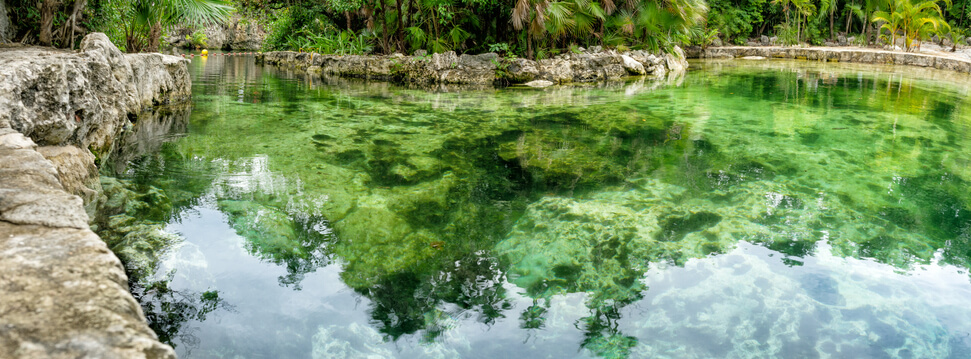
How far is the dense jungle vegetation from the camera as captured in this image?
7219 millimetres

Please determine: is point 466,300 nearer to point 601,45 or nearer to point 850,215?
point 850,215

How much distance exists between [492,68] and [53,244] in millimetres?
11940

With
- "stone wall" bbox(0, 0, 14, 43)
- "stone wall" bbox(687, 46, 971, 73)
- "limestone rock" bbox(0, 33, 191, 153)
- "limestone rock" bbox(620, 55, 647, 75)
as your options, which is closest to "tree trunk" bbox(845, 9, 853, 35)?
"stone wall" bbox(687, 46, 971, 73)

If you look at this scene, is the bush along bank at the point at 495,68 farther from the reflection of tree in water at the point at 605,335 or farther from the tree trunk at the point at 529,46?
the reflection of tree in water at the point at 605,335

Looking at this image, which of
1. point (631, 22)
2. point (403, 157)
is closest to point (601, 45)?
point (631, 22)

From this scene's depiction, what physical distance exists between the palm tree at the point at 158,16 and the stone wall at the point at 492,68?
5.43 m

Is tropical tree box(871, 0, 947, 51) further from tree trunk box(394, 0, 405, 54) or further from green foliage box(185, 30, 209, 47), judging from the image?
green foliage box(185, 30, 209, 47)

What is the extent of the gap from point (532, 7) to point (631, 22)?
3949 mm

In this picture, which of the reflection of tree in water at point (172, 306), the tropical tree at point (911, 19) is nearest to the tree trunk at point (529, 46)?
the reflection of tree in water at point (172, 306)

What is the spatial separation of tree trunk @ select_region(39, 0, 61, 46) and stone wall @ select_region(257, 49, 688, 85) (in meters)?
7.70

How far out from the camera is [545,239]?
3689 mm

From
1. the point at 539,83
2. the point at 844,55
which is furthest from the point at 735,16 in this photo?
the point at 539,83

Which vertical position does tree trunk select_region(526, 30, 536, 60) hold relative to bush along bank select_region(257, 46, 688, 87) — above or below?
above

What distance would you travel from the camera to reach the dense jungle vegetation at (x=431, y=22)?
7.22 meters
